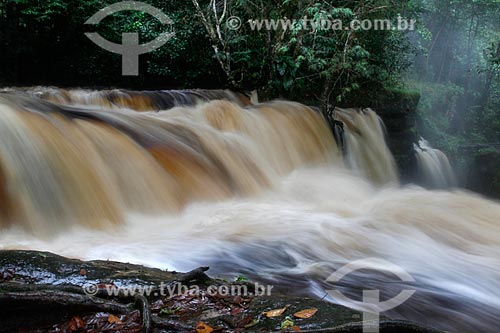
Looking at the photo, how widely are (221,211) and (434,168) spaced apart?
27.3 feet

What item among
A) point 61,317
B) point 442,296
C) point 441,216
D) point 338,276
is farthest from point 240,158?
point 61,317

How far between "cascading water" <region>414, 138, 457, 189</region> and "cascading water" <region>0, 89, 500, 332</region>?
379 cm

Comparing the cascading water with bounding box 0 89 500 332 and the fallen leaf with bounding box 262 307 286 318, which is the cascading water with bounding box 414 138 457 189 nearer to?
the cascading water with bounding box 0 89 500 332

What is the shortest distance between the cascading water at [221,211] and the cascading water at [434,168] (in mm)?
3791

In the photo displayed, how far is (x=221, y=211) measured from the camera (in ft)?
18.4

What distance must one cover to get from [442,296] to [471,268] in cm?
112

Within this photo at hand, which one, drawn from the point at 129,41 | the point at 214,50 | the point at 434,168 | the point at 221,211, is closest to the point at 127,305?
the point at 221,211

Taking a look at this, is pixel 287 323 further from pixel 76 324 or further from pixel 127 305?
pixel 76 324

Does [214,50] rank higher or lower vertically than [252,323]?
higher

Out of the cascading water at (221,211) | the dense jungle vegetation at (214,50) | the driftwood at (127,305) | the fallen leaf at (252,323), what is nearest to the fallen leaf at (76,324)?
the driftwood at (127,305)

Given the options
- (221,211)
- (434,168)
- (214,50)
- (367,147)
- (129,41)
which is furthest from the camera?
(434,168)

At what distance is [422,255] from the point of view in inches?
179

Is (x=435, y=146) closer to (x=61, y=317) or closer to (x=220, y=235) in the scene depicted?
(x=220, y=235)

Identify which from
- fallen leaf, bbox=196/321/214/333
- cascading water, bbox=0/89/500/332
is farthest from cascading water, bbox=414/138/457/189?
fallen leaf, bbox=196/321/214/333
